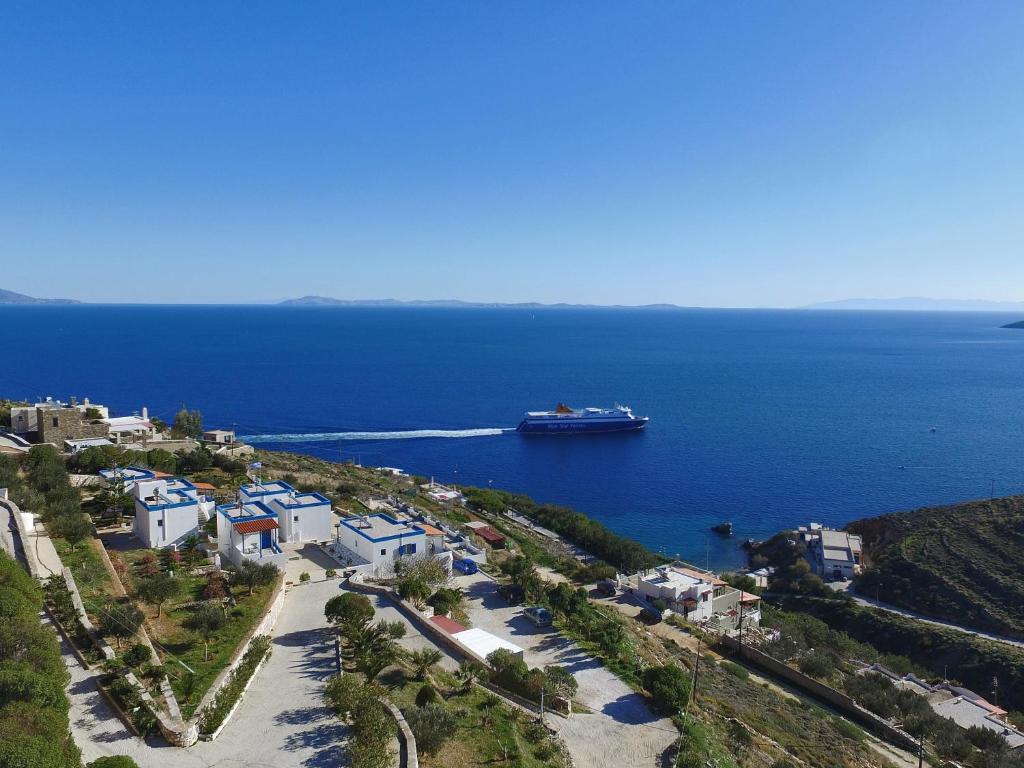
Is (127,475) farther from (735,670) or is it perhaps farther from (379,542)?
(735,670)

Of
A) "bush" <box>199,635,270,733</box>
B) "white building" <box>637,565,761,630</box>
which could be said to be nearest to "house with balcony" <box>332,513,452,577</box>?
"bush" <box>199,635,270,733</box>

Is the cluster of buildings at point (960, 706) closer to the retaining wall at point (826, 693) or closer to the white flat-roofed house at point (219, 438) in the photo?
the retaining wall at point (826, 693)

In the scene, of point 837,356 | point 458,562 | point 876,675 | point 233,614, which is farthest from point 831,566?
point 837,356

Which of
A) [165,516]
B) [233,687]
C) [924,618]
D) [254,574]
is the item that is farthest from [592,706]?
[924,618]

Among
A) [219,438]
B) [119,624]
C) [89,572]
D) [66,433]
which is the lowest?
[219,438]

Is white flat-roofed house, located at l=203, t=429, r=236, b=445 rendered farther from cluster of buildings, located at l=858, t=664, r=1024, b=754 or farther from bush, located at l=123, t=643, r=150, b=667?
cluster of buildings, located at l=858, t=664, r=1024, b=754

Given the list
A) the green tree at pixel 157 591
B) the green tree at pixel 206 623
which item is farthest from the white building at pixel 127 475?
the green tree at pixel 206 623
